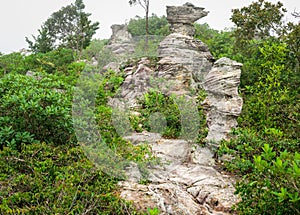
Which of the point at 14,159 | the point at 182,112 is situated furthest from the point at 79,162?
the point at 182,112

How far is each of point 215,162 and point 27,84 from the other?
10.8 ft

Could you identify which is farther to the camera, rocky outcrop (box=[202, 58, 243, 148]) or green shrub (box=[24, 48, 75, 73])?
green shrub (box=[24, 48, 75, 73])

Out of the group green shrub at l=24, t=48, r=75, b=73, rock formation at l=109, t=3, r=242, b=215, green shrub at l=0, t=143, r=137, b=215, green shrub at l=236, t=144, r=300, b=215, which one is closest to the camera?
green shrub at l=236, t=144, r=300, b=215

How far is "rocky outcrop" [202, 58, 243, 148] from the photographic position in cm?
554

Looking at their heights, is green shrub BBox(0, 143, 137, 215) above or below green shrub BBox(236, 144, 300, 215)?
below

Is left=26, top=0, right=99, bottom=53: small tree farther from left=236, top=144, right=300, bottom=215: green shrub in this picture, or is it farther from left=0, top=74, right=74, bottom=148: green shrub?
left=236, top=144, right=300, bottom=215: green shrub

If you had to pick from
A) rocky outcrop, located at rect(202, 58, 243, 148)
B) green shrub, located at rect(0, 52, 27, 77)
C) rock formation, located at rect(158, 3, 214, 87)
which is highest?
rock formation, located at rect(158, 3, 214, 87)

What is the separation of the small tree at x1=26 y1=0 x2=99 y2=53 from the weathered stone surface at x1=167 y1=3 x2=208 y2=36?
5.06 metres

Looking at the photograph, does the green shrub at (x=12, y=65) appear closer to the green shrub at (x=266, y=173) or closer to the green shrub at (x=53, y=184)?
the green shrub at (x=53, y=184)

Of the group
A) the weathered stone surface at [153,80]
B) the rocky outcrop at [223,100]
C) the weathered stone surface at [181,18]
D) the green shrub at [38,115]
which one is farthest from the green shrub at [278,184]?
the weathered stone surface at [181,18]

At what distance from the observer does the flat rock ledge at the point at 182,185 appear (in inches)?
150

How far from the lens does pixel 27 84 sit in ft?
18.5

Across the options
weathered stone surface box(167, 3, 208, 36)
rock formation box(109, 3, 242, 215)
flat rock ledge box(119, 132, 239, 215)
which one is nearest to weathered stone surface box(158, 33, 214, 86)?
rock formation box(109, 3, 242, 215)

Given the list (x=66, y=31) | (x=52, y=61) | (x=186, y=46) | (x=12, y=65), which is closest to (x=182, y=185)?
(x=186, y=46)
